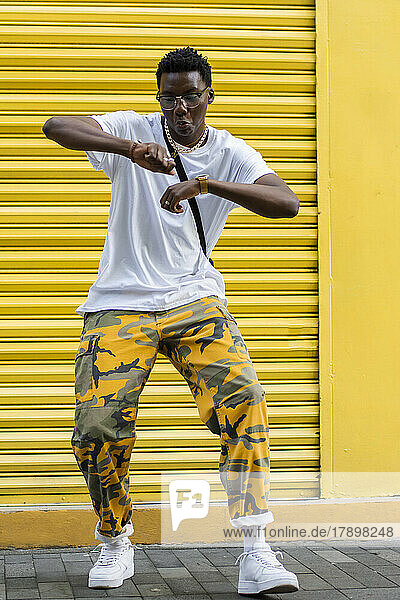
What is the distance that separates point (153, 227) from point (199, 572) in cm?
155

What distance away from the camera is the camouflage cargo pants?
333 cm

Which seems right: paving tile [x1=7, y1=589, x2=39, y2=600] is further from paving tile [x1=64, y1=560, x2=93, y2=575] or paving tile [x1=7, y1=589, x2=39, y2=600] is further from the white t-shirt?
the white t-shirt

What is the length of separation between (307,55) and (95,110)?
48.6 inches

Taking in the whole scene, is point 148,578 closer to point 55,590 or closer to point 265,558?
point 55,590

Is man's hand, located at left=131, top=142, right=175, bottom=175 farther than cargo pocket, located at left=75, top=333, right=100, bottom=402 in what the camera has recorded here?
No

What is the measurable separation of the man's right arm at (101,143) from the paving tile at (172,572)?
1.76 metres

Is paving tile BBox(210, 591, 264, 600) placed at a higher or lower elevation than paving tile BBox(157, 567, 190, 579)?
higher

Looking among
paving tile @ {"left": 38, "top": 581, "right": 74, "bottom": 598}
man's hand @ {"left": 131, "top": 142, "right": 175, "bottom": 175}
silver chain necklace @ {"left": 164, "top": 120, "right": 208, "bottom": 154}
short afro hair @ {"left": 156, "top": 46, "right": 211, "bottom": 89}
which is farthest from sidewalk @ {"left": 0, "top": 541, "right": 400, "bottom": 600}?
short afro hair @ {"left": 156, "top": 46, "right": 211, "bottom": 89}

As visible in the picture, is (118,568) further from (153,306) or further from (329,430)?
(329,430)

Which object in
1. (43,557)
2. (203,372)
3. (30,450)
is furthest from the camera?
(30,450)

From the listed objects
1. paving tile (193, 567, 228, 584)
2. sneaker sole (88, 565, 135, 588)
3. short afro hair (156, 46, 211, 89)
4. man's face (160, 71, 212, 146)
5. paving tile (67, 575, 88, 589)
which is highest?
short afro hair (156, 46, 211, 89)

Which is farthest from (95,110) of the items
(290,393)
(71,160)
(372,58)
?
(290,393)

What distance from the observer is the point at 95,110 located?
15.5 feet

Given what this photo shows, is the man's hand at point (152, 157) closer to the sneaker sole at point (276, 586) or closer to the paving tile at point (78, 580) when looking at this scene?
the sneaker sole at point (276, 586)
